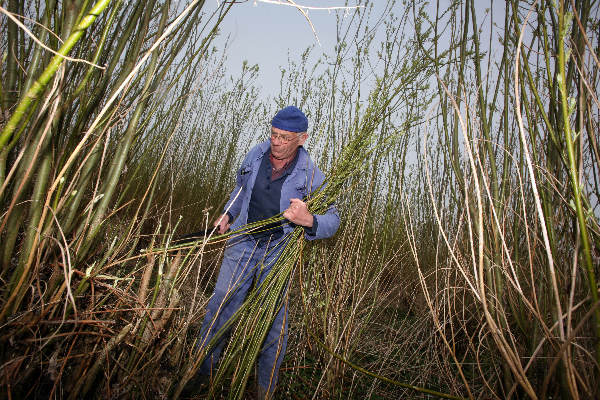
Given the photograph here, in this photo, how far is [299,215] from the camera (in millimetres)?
1397

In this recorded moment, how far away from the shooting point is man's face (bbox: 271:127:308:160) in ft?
6.41

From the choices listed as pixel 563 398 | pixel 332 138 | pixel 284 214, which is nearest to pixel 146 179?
pixel 332 138

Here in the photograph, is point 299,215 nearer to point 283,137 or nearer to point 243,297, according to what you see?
point 283,137

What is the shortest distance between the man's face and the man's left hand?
2.04ft

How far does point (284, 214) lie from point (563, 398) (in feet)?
3.29

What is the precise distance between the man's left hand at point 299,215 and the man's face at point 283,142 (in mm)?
622

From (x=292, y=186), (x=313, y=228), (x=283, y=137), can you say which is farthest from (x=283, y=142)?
(x=313, y=228)

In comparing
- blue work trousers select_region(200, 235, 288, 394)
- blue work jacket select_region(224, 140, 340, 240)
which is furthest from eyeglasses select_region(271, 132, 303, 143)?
blue work trousers select_region(200, 235, 288, 394)

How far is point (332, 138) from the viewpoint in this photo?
2.01m

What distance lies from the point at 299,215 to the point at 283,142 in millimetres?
691

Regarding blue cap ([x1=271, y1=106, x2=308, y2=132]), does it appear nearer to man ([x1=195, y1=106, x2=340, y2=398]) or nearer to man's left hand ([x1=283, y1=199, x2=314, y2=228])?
man ([x1=195, y1=106, x2=340, y2=398])

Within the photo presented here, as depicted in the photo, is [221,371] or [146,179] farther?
[146,179]

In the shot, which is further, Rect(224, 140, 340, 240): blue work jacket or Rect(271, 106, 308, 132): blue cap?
Rect(271, 106, 308, 132): blue cap

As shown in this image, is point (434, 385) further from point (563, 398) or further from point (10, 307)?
point (10, 307)
